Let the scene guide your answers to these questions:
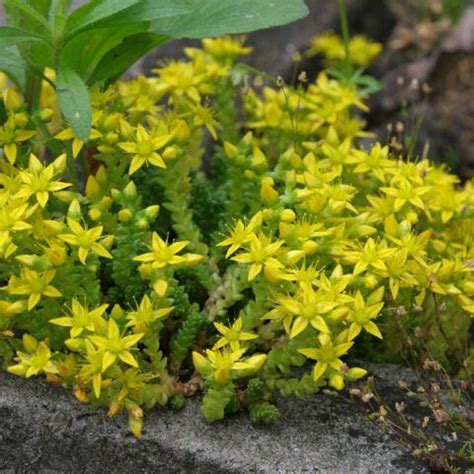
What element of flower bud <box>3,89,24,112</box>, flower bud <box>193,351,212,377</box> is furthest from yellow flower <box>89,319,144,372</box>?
flower bud <box>3,89,24,112</box>

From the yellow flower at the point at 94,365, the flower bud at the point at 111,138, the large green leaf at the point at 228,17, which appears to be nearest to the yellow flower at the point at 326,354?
the yellow flower at the point at 94,365

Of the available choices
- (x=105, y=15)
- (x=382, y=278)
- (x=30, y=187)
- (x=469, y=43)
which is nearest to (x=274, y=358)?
(x=382, y=278)

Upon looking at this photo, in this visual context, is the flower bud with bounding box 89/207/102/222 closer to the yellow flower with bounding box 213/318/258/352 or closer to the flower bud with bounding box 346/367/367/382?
the yellow flower with bounding box 213/318/258/352

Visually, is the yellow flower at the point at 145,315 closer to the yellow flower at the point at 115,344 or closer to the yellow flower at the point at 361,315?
the yellow flower at the point at 115,344

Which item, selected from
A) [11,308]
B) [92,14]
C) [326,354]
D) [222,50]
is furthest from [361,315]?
[222,50]

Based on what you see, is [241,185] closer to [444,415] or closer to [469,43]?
[444,415]

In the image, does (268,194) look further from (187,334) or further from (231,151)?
(187,334)
